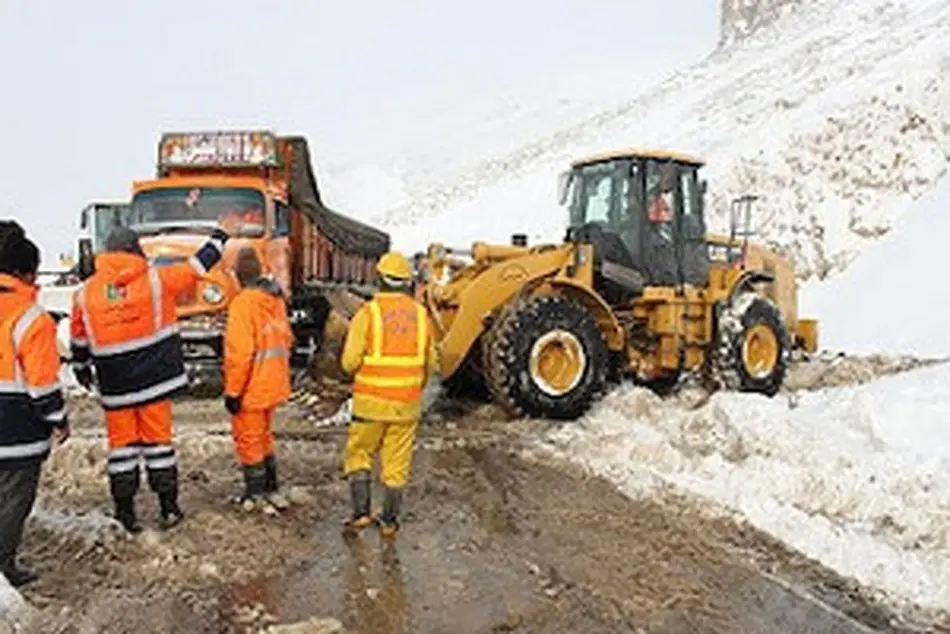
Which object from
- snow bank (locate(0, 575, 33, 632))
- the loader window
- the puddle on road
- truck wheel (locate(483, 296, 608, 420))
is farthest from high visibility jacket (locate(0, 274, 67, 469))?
the loader window

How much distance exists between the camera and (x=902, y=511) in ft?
21.4

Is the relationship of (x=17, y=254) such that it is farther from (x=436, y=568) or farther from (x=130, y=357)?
(x=436, y=568)

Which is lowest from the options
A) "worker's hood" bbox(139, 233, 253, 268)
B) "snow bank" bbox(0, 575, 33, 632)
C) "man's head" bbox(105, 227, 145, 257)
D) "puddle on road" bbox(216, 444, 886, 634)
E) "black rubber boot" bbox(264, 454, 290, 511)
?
"puddle on road" bbox(216, 444, 886, 634)

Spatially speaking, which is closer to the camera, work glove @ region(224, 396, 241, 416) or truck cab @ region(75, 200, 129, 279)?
work glove @ region(224, 396, 241, 416)

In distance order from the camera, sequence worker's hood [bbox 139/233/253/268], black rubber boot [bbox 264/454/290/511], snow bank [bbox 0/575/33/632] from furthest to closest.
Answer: worker's hood [bbox 139/233/253/268] → black rubber boot [bbox 264/454/290/511] → snow bank [bbox 0/575/33/632]

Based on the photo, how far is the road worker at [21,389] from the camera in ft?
16.4

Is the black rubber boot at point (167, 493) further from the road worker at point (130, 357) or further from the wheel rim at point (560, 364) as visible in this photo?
the wheel rim at point (560, 364)

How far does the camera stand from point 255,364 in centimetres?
648

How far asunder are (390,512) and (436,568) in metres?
0.65

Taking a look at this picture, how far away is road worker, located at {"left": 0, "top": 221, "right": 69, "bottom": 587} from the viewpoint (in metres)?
4.99

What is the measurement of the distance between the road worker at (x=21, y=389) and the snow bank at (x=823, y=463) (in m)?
3.93

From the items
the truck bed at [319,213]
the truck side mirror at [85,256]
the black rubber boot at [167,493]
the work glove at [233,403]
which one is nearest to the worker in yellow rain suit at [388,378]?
the work glove at [233,403]

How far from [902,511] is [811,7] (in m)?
53.4

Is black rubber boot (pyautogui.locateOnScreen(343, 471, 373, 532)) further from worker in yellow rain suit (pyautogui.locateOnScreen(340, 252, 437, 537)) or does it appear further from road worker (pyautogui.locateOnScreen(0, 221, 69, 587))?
road worker (pyautogui.locateOnScreen(0, 221, 69, 587))
